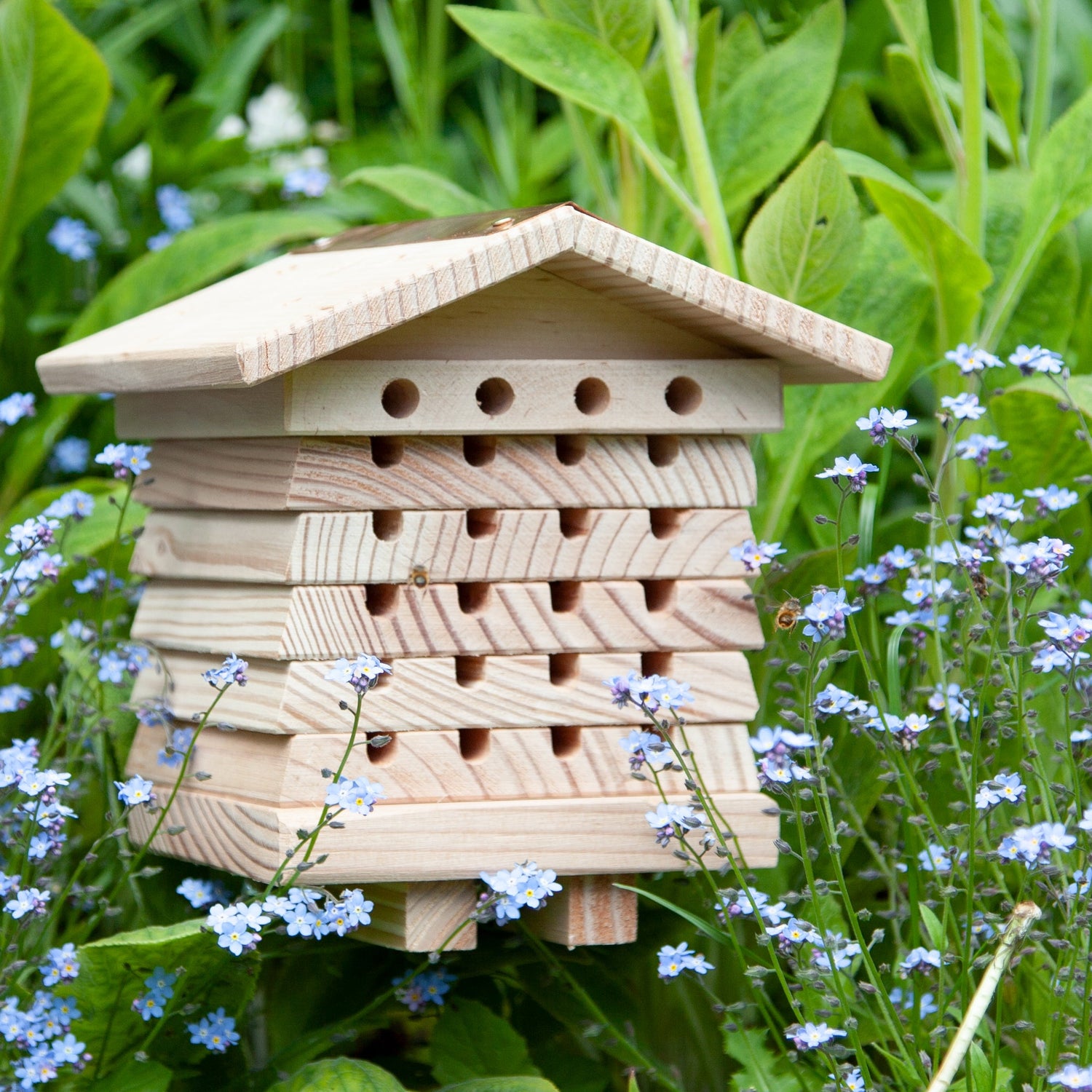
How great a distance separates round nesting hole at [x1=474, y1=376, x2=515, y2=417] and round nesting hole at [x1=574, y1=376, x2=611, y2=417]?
0.22 ft

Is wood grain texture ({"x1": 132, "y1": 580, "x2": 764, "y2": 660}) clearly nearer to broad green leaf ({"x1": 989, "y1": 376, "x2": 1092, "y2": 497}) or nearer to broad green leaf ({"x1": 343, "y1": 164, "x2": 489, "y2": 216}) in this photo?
broad green leaf ({"x1": 989, "y1": 376, "x2": 1092, "y2": 497})

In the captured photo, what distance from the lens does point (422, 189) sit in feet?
6.45

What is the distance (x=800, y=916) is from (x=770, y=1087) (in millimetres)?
225

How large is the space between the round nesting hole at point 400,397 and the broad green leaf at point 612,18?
2.35 feet

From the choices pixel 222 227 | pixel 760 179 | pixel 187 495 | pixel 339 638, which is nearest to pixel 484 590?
pixel 339 638

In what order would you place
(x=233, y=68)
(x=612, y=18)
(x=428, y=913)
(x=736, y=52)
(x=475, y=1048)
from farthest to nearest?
(x=233, y=68) → (x=736, y=52) → (x=612, y=18) → (x=475, y=1048) → (x=428, y=913)

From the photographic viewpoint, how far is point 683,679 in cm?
147

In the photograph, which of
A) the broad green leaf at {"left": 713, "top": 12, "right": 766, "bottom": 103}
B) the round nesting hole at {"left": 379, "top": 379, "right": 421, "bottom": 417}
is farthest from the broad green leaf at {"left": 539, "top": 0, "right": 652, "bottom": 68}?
the round nesting hole at {"left": 379, "top": 379, "right": 421, "bottom": 417}

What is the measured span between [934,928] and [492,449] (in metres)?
0.62

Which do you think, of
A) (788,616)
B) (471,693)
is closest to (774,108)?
(788,616)

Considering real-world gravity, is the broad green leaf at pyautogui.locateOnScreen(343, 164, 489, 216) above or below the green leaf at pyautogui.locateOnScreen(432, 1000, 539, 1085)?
above

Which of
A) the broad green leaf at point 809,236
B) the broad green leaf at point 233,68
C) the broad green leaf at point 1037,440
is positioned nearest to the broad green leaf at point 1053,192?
the broad green leaf at point 1037,440

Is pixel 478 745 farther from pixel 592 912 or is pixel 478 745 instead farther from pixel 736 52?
pixel 736 52

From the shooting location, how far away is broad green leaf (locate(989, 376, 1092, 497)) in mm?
1798
